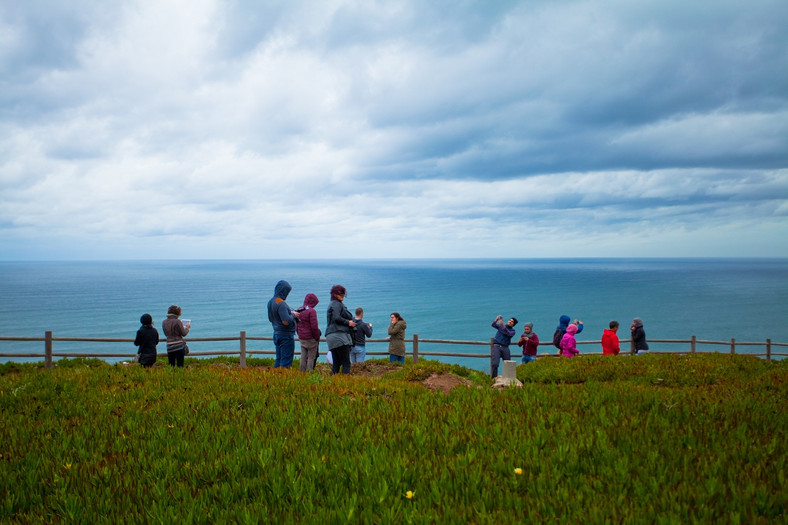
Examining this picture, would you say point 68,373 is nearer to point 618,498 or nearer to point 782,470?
point 618,498

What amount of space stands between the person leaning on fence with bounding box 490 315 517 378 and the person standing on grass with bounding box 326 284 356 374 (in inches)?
210

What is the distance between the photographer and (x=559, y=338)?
16.9 meters

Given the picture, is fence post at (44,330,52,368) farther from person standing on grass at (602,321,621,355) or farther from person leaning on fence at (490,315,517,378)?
person standing on grass at (602,321,621,355)

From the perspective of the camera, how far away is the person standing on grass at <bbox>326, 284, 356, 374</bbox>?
11.7m

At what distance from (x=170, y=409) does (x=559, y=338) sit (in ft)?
43.4

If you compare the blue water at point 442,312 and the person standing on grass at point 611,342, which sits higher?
the person standing on grass at point 611,342

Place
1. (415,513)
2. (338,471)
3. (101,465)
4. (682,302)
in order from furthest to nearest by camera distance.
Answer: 1. (682,302)
2. (101,465)
3. (338,471)
4. (415,513)

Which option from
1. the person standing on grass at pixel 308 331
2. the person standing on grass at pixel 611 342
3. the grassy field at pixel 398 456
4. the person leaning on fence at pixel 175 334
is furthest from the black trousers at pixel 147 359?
the person standing on grass at pixel 611 342

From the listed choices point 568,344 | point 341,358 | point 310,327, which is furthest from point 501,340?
point 310,327

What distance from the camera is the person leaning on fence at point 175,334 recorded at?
12977 millimetres

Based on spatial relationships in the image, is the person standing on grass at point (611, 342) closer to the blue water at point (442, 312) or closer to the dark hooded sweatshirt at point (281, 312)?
the dark hooded sweatshirt at point (281, 312)

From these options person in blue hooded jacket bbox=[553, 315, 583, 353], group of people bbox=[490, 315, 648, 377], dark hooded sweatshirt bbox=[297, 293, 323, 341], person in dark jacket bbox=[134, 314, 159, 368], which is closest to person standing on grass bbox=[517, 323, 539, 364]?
group of people bbox=[490, 315, 648, 377]

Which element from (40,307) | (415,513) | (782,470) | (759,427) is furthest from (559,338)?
(40,307)

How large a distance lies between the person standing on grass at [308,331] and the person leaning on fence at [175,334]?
3162 mm
